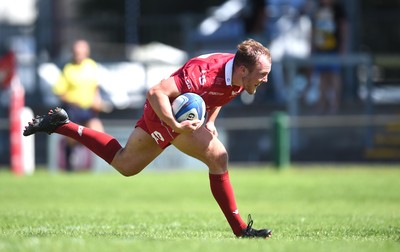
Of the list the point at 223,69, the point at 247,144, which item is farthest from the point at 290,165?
the point at 223,69

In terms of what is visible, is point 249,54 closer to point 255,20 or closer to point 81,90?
point 81,90

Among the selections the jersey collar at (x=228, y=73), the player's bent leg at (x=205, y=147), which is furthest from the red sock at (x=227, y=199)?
the jersey collar at (x=228, y=73)

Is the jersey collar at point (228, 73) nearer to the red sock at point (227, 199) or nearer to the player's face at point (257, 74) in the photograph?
the player's face at point (257, 74)

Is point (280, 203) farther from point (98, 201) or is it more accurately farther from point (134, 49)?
point (134, 49)

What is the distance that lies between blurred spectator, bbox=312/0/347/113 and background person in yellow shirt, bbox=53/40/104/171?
480cm

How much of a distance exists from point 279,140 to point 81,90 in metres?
3.92

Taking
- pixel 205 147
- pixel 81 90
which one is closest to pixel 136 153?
pixel 205 147

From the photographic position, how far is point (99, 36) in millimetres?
23969

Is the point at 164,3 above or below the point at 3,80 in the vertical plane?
above

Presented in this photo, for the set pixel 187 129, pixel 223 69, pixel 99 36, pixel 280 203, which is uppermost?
pixel 99 36

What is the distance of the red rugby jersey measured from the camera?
8.16m

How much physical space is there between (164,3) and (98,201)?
1427 cm

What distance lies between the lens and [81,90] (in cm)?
1817

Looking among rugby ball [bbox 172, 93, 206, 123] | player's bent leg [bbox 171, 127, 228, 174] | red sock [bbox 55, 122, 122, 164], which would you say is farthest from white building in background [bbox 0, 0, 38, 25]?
rugby ball [bbox 172, 93, 206, 123]
